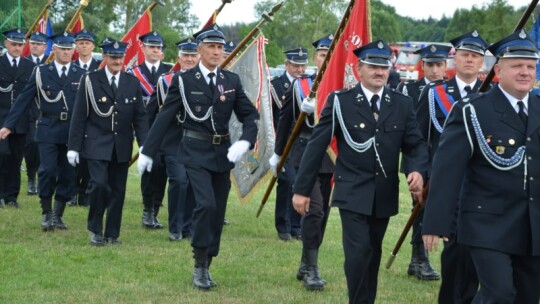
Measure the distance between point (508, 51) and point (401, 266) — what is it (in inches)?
177

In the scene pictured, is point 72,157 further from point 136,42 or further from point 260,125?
point 136,42

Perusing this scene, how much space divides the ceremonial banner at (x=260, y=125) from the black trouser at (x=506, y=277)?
578cm

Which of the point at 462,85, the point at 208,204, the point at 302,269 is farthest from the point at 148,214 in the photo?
the point at 462,85

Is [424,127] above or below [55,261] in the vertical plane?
above

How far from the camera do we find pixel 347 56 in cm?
922

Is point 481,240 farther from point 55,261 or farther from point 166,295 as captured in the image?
point 55,261

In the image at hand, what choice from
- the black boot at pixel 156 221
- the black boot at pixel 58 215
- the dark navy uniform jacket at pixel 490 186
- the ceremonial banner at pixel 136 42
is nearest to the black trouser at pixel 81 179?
the black boot at pixel 156 221

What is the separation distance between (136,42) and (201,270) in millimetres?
7937

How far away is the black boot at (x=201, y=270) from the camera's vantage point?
28.0 ft

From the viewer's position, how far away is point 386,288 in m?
8.75

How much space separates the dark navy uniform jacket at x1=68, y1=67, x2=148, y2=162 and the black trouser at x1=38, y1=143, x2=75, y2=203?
118cm

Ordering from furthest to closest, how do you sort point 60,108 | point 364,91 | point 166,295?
point 60,108
point 166,295
point 364,91

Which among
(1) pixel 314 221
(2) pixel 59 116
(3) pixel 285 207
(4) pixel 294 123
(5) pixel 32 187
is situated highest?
(4) pixel 294 123

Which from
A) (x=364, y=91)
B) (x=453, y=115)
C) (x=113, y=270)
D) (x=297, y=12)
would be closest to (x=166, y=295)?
(x=113, y=270)
